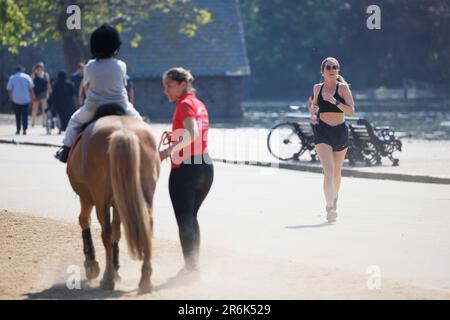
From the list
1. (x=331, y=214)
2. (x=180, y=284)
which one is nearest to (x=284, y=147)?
(x=331, y=214)

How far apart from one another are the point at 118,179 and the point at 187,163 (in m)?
0.98

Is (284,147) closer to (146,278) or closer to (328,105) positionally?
(328,105)

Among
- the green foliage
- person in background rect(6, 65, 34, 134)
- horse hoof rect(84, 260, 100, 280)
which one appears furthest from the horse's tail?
the green foliage

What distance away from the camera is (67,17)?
51406 mm

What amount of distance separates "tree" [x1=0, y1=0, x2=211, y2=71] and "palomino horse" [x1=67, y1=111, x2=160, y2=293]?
124 ft

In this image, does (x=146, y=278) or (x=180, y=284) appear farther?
(x=180, y=284)

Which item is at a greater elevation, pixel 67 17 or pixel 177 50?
pixel 67 17

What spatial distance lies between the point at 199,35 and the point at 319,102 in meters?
50.7

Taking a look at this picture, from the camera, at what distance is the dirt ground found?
31.4 feet

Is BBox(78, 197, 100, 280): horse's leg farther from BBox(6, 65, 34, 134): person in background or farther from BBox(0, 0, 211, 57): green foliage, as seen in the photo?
BBox(0, 0, 211, 57): green foliage

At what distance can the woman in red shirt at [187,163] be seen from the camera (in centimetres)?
1059

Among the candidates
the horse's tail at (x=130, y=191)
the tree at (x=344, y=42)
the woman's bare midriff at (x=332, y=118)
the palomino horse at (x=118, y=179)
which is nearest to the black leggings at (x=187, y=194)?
the palomino horse at (x=118, y=179)

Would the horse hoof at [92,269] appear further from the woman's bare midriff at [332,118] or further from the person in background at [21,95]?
the person in background at [21,95]

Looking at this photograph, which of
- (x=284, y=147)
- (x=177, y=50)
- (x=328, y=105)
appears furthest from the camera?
(x=177, y=50)
